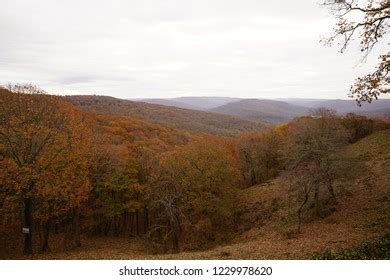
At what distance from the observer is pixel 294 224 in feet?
93.6

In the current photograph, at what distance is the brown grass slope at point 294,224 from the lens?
17344 mm

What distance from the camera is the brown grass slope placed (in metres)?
17.3

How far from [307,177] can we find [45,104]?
68.7 ft

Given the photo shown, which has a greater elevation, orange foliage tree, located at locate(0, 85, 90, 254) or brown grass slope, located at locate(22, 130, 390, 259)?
orange foliage tree, located at locate(0, 85, 90, 254)

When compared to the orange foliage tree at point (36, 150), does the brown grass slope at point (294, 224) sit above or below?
below

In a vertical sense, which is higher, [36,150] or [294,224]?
[36,150]

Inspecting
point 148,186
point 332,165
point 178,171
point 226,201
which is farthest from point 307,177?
point 148,186

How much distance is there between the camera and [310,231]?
2416cm

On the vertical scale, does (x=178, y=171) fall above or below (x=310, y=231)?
above

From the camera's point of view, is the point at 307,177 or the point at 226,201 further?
the point at 226,201

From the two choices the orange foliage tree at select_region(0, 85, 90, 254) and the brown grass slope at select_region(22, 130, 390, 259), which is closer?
the brown grass slope at select_region(22, 130, 390, 259)
